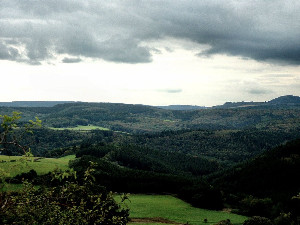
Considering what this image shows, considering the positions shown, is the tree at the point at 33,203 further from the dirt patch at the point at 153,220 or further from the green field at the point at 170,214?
the dirt patch at the point at 153,220

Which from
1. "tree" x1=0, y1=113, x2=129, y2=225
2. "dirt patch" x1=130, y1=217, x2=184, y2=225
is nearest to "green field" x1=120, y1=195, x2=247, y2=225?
"dirt patch" x1=130, y1=217, x2=184, y2=225

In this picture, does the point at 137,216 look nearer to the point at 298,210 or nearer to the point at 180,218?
the point at 180,218

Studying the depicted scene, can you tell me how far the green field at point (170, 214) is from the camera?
81125 mm

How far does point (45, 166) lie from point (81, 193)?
132 m

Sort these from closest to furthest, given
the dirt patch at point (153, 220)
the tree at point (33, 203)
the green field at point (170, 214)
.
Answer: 1. the tree at point (33, 203)
2. the dirt patch at point (153, 220)
3. the green field at point (170, 214)

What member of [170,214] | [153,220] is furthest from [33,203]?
[170,214]

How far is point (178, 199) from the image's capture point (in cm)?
11612

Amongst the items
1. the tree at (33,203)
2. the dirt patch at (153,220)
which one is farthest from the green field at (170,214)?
the tree at (33,203)

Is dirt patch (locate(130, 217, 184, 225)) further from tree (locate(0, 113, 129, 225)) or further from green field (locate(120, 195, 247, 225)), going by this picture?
tree (locate(0, 113, 129, 225))

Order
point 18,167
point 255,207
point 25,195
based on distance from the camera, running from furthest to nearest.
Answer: point 255,207, point 25,195, point 18,167

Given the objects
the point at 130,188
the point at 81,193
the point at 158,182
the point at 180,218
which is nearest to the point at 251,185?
the point at 158,182

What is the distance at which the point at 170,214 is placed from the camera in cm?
8812

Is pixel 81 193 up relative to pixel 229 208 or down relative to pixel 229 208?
up

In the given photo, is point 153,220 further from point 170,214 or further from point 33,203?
point 33,203
